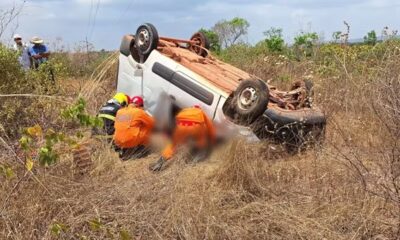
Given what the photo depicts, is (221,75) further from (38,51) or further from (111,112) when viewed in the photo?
(38,51)

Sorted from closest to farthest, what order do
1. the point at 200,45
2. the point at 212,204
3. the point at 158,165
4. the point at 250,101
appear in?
1. the point at 212,204
2. the point at 158,165
3. the point at 250,101
4. the point at 200,45

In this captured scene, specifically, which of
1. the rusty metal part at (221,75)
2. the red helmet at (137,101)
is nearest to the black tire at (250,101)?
the rusty metal part at (221,75)

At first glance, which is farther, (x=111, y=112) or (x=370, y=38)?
(x=370, y=38)

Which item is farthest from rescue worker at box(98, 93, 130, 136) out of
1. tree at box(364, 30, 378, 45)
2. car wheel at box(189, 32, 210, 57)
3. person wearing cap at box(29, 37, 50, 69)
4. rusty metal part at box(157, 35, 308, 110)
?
tree at box(364, 30, 378, 45)

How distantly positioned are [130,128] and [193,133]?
737 mm

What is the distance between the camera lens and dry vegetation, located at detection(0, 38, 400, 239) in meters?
3.71

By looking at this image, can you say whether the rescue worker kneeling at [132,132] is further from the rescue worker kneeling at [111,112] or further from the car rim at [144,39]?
the car rim at [144,39]

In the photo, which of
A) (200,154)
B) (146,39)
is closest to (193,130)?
(200,154)

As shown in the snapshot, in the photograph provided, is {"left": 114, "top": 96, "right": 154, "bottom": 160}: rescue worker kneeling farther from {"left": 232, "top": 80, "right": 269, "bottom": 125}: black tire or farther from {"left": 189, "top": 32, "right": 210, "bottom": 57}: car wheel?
{"left": 189, "top": 32, "right": 210, "bottom": 57}: car wheel

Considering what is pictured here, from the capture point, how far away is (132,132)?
570cm

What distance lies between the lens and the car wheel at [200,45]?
24.8 ft

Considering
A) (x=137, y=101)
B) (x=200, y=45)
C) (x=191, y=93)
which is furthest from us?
(x=200, y=45)

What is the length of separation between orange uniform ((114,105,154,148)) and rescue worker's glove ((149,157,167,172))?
51cm

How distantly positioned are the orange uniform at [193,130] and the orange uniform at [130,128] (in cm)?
40
